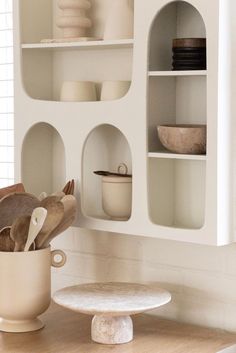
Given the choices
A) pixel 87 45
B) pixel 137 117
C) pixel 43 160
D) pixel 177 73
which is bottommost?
pixel 43 160

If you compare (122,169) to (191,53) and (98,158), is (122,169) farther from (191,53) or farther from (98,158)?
(191,53)

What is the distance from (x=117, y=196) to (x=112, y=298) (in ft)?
1.10

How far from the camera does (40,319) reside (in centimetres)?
250

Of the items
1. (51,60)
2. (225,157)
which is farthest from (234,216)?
Result: (51,60)

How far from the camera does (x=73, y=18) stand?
2518 mm

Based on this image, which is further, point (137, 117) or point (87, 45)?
point (87, 45)

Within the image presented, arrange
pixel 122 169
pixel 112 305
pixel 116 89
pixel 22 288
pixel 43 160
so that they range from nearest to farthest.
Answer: pixel 112 305 → pixel 22 288 → pixel 116 89 → pixel 122 169 → pixel 43 160

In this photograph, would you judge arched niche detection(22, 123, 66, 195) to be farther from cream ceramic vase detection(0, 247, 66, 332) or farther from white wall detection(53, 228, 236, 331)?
cream ceramic vase detection(0, 247, 66, 332)

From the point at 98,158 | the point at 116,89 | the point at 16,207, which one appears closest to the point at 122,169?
the point at 98,158

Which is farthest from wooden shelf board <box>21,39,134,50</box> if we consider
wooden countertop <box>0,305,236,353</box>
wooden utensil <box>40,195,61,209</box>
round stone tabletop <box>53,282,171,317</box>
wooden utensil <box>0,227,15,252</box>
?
wooden countertop <box>0,305,236,353</box>

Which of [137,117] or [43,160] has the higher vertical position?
[137,117]

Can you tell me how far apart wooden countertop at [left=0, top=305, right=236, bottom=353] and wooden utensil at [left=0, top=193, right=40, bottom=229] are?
1.12 feet

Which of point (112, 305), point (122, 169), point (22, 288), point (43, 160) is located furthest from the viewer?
point (43, 160)

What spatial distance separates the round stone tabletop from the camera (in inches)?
86.5
